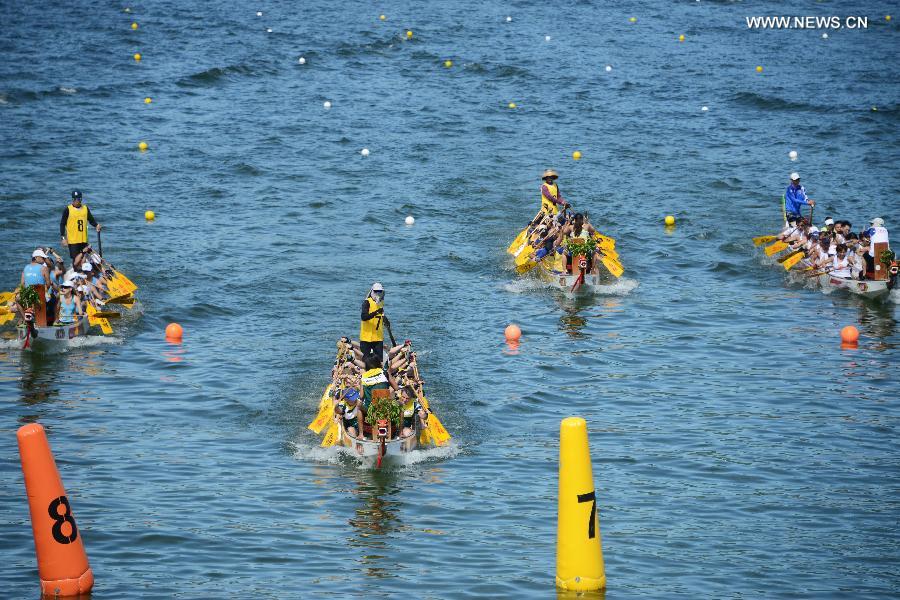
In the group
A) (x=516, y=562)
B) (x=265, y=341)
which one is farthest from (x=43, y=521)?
(x=265, y=341)

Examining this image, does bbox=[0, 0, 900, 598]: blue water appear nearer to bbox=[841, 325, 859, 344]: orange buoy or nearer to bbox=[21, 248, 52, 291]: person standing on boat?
bbox=[841, 325, 859, 344]: orange buoy

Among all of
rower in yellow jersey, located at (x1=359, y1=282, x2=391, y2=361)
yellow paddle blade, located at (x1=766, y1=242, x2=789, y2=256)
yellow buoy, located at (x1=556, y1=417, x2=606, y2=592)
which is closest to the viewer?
yellow buoy, located at (x1=556, y1=417, x2=606, y2=592)

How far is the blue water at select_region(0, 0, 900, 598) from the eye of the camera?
17.8m

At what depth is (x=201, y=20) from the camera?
6334 cm

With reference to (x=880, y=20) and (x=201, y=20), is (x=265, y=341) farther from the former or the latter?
(x=880, y=20)

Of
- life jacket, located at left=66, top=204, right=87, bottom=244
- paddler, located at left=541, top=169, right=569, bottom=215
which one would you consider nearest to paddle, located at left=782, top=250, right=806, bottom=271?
paddler, located at left=541, top=169, right=569, bottom=215

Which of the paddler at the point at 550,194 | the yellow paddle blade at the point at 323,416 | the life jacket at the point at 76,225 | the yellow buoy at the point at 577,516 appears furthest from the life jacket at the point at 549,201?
the yellow buoy at the point at 577,516

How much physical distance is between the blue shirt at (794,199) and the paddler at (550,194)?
21.9ft

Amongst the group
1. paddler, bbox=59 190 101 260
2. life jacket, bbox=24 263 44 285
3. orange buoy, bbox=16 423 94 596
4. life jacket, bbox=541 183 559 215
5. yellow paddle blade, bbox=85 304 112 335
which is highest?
life jacket, bbox=541 183 559 215

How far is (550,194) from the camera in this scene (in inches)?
1243

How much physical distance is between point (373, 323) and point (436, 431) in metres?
2.24

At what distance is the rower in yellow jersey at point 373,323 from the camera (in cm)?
2155

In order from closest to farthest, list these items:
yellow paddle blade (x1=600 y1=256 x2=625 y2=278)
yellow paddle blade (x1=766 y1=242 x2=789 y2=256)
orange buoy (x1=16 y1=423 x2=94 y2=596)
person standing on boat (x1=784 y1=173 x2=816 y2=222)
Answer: orange buoy (x1=16 y1=423 x2=94 y2=596) < yellow paddle blade (x1=600 y1=256 x2=625 y2=278) < yellow paddle blade (x1=766 y1=242 x2=789 y2=256) < person standing on boat (x1=784 y1=173 x2=816 y2=222)

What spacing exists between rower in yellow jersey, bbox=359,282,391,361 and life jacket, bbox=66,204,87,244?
382 inches
